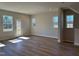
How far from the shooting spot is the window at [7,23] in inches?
274

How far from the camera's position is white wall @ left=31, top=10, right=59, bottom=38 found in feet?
25.2

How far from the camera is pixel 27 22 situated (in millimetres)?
9531

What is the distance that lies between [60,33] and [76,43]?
1085 millimetres

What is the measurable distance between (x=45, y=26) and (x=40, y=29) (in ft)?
2.33

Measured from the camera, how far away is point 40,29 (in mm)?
8852

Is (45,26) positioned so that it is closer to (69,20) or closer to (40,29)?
(40,29)

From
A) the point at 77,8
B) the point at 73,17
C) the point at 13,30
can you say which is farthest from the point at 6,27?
the point at 77,8

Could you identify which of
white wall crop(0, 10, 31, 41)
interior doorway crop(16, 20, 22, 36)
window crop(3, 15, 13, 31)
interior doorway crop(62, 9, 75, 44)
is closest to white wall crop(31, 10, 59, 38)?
white wall crop(0, 10, 31, 41)

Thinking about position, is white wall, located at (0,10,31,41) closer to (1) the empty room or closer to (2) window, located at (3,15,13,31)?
(1) the empty room

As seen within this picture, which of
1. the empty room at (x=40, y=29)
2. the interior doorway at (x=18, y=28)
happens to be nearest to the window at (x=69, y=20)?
the empty room at (x=40, y=29)

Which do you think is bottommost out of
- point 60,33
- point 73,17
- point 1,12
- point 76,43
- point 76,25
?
point 76,43

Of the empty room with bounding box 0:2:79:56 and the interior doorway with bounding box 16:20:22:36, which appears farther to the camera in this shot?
the interior doorway with bounding box 16:20:22:36

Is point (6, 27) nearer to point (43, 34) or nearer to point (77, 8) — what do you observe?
point (43, 34)

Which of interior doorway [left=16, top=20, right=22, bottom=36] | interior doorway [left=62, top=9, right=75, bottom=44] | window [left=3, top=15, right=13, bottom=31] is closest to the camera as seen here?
interior doorway [left=62, top=9, right=75, bottom=44]
